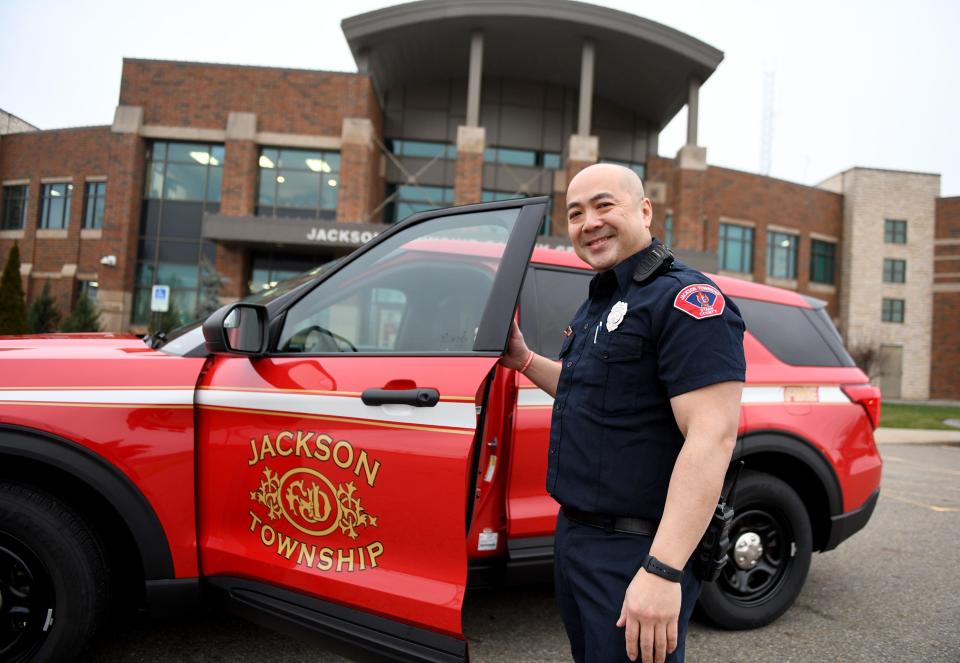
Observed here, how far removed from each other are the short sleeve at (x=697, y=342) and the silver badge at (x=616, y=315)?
0.33 feet

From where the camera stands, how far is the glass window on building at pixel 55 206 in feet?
80.9

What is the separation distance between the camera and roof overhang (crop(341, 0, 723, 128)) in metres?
23.0

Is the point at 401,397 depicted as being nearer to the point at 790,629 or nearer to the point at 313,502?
the point at 313,502

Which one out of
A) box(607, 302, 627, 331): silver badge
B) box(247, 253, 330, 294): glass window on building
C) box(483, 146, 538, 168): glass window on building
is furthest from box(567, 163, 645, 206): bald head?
box(483, 146, 538, 168): glass window on building

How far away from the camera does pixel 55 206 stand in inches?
982

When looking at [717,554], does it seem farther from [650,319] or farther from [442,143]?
[442,143]

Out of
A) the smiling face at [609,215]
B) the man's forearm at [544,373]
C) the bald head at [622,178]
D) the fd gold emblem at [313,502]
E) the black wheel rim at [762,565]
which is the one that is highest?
the bald head at [622,178]

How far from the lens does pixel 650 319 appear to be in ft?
4.14

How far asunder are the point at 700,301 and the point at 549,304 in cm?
147

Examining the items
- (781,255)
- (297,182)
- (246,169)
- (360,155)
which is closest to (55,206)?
(246,169)

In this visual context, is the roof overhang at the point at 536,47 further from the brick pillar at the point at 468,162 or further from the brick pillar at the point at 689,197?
the brick pillar at the point at 468,162

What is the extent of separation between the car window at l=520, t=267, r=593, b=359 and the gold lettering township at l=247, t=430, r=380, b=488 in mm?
1023

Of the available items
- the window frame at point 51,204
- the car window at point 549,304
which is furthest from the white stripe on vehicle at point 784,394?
the window frame at point 51,204

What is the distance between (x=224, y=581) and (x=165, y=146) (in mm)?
24773
